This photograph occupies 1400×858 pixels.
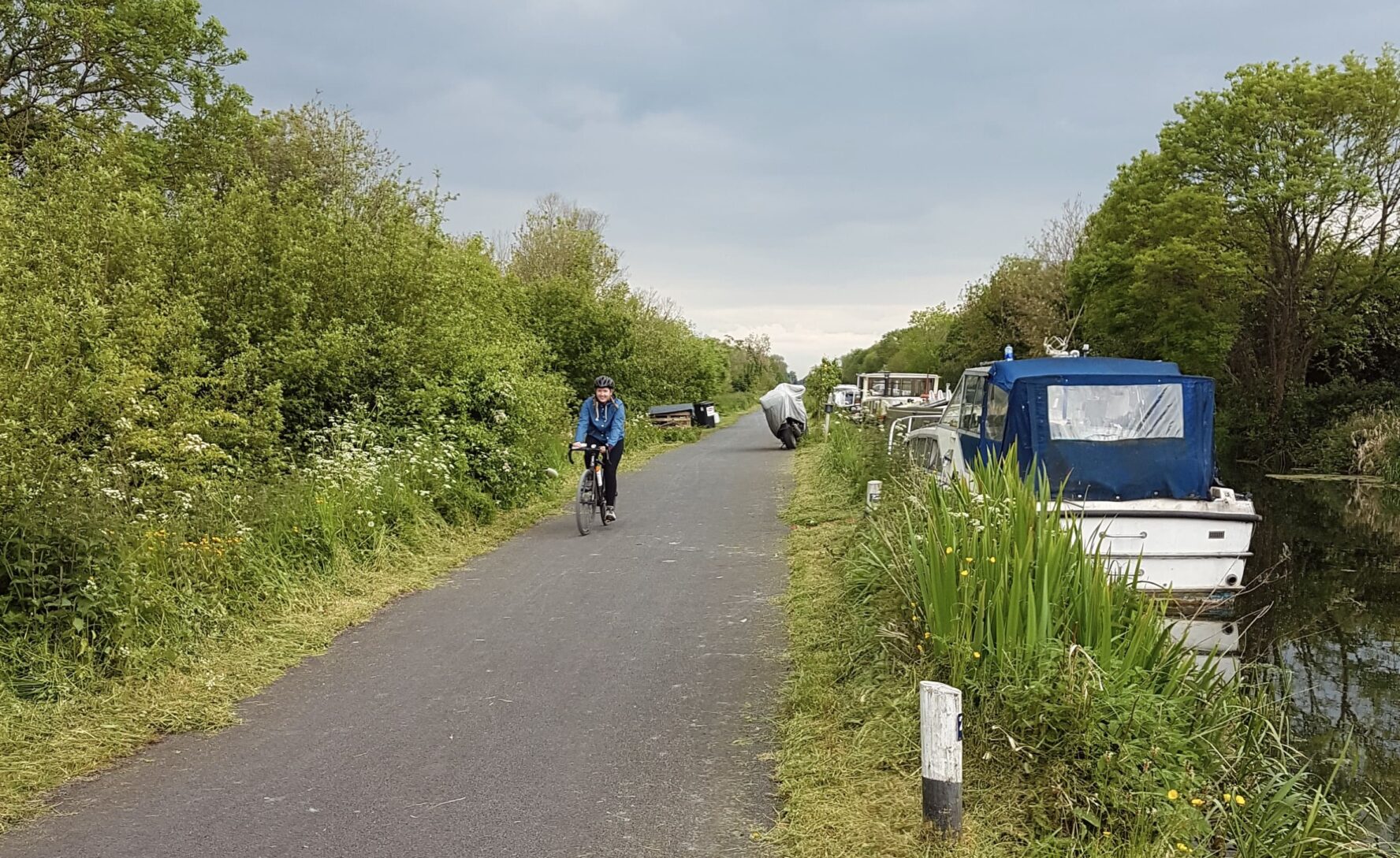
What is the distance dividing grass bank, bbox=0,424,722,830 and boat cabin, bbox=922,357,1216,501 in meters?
5.55

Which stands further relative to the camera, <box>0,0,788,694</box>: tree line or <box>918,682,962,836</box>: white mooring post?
<box>0,0,788,694</box>: tree line

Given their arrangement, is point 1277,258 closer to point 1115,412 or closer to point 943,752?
point 1115,412

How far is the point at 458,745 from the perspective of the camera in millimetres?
5234

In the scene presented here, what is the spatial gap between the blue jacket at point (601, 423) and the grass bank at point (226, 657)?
1966 mm

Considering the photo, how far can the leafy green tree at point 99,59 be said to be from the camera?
66.5 ft

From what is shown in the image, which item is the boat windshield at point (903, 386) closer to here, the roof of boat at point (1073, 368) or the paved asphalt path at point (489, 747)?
the roof of boat at point (1073, 368)

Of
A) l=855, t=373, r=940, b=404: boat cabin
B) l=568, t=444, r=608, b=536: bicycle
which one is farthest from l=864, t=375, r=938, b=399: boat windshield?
l=568, t=444, r=608, b=536: bicycle

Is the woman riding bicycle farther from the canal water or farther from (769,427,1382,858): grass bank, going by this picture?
the canal water

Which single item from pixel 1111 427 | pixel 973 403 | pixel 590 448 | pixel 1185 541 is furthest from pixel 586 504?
pixel 1185 541

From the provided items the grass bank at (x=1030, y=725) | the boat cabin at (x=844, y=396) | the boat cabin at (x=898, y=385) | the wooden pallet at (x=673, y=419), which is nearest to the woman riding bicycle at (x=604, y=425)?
the grass bank at (x=1030, y=725)

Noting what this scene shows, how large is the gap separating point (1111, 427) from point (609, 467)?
5.80 metres

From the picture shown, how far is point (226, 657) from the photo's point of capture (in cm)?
650

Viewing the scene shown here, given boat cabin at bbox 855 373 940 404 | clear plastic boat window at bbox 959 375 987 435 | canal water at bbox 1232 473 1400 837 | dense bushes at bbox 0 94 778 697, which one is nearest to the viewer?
dense bushes at bbox 0 94 778 697

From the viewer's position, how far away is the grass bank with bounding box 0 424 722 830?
4.93 meters
